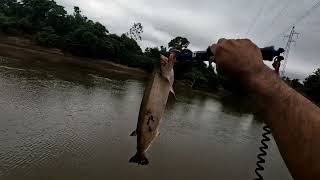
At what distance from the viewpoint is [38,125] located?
53.3ft

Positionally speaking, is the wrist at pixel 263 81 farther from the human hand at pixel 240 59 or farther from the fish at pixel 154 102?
the fish at pixel 154 102

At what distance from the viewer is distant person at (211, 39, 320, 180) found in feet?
4.21

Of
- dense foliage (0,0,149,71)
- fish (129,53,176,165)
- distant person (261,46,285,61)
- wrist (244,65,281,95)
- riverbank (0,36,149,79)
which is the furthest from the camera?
dense foliage (0,0,149,71)

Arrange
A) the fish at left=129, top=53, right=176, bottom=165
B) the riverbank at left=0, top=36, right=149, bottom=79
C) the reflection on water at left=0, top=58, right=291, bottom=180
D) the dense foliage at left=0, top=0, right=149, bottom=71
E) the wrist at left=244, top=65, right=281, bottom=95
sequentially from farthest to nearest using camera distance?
the dense foliage at left=0, top=0, right=149, bottom=71, the riverbank at left=0, top=36, right=149, bottom=79, the reflection on water at left=0, top=58, right=291, bottom=180, the fish at left=129, top=53, right=176, bottom=165, the wrist at left=244, top=65, right=281, bottom=95

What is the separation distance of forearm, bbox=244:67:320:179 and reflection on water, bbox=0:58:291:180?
428 inches

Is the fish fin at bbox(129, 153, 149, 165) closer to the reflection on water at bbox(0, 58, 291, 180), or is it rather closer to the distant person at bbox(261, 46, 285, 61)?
the distant person at bbox(261, 46, 285, 61)

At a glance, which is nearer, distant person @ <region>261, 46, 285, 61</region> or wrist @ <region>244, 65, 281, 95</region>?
wrist @ <region>244, 65, 281, 95</region>

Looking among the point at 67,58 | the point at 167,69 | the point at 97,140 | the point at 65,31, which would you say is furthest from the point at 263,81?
the point at 65,31

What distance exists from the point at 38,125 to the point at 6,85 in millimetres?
7916

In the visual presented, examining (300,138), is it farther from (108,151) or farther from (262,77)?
(108,151)

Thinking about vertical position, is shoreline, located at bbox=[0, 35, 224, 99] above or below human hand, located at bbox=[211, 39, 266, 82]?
below

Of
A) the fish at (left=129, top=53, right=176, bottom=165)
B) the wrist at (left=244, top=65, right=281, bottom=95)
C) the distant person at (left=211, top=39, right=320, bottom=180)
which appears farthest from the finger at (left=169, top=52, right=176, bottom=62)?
the wrist at (left=244, top=65, right=281, bottom=95)

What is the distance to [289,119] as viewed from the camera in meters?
1.38

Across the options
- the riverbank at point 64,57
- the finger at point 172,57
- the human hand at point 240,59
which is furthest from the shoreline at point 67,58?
the human hand at point 240,59
